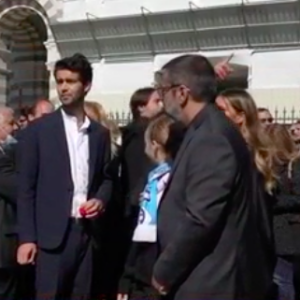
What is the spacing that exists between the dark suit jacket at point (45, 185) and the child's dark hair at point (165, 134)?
1.99 ft

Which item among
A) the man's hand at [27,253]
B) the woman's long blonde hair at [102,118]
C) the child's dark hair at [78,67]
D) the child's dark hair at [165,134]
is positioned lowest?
the man's hand at [27,253]

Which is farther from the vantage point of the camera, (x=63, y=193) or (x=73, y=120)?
(x=73, y=120)

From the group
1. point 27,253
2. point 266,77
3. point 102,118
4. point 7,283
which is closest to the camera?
point 27,253

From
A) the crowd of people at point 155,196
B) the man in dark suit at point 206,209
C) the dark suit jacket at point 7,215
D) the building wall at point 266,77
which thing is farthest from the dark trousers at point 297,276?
the building wall at point 266,77

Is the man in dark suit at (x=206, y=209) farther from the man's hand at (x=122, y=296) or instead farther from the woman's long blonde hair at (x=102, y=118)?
the woman's long blonde hair at (x=102, y=118)

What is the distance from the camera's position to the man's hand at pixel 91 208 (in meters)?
4.99

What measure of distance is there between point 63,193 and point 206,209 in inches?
60.8

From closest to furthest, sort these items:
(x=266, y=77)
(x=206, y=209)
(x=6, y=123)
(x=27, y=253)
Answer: (x=206, y=209) < (x=27, y=253) < (x=6, y=123) < (x=266, y=77)

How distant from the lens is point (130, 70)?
17.5 m

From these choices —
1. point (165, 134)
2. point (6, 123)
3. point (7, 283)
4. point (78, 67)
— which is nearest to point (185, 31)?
point (6, 123)

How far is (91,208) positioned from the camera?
4.99 metres

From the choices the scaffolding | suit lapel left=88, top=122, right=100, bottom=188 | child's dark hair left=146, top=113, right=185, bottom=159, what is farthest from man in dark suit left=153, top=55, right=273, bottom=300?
the scaffolding

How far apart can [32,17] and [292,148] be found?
1449 centimetres

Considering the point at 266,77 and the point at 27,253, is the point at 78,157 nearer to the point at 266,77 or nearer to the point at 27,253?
the point at 27,253
